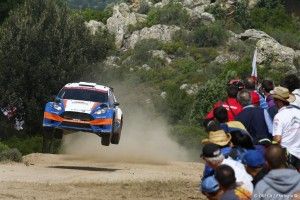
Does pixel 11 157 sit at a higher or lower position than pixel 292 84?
lower

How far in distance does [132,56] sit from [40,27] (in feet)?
77.7

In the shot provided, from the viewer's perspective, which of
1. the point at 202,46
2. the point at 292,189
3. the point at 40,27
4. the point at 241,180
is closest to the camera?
the point at 292,189

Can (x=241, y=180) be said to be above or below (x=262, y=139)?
above

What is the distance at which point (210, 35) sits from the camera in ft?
226

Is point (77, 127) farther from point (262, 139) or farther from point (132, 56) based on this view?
point (132, 56)

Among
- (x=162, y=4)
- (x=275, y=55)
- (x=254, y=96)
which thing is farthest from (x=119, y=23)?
(x=254, y=96)

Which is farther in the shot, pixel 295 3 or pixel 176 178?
pixel 295 3

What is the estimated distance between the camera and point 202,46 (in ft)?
227

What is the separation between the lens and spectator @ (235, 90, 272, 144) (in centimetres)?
→ 1161

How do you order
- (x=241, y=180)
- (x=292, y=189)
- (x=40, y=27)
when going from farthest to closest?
(x=40, y=27)
(x=241, y=180)
(x=292, y=189)

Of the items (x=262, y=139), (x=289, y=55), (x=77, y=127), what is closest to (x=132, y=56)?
(x=289, y=55)

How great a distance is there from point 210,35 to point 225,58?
535 cm

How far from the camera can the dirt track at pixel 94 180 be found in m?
15.9

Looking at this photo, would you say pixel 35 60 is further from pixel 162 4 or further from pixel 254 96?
pixel 162 4
